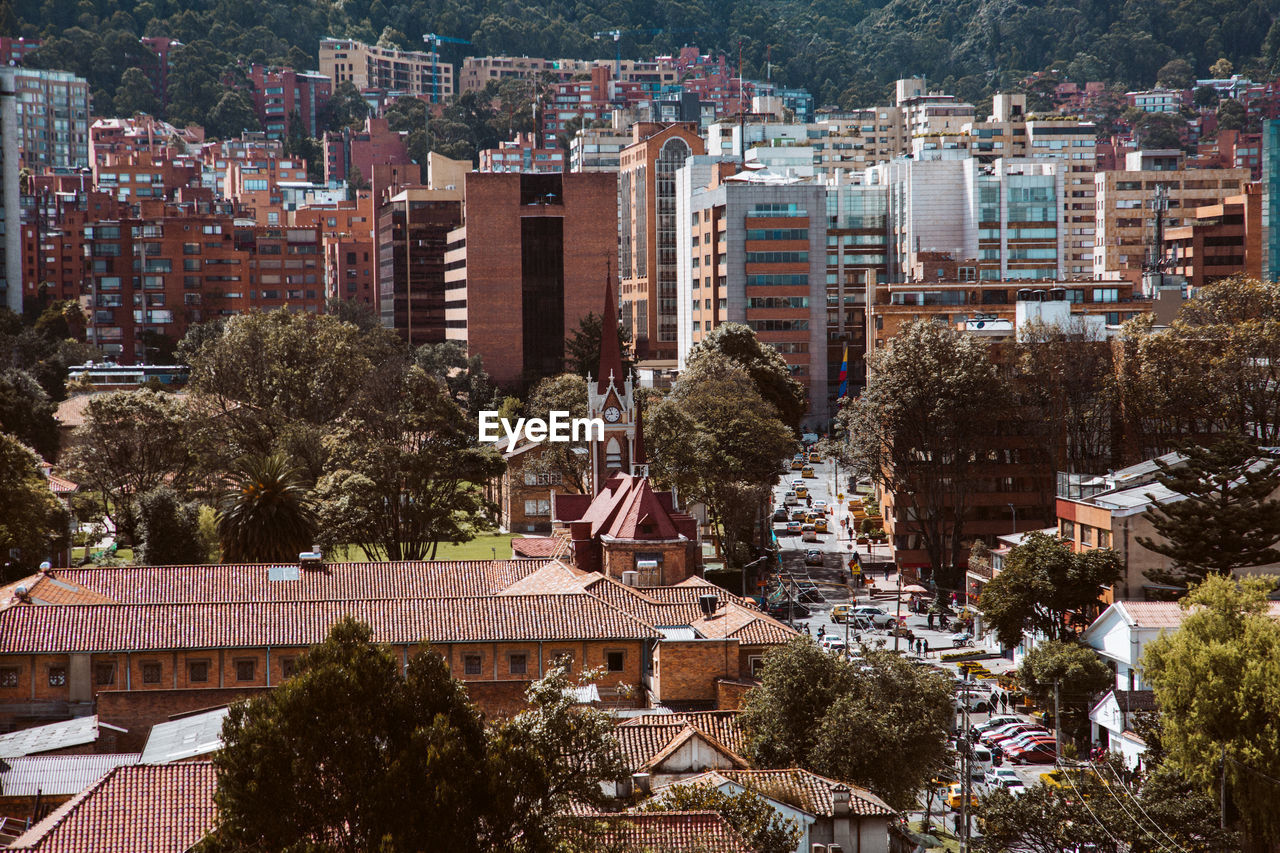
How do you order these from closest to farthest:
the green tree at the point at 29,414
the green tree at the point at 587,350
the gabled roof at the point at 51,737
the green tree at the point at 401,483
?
the gabled roof at the point at 51,737 < the green tree at the point at 401,483 < the green tree at the point at 29,414 < the green tree at the point at 587,350

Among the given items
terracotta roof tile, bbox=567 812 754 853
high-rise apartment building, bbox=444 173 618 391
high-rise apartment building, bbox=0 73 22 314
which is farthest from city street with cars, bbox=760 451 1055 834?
high-rise apartment building, bbox=0 73 22 314

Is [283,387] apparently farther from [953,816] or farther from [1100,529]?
[953,816]

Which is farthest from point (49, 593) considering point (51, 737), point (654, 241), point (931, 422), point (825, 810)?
point (654, 241)

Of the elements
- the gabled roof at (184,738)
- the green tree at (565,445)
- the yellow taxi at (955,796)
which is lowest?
the yellow taxi at (955,796)

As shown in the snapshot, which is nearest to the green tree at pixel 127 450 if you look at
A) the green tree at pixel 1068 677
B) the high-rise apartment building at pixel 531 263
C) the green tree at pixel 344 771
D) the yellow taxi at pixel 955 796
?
the green tree at pixel 1068 677

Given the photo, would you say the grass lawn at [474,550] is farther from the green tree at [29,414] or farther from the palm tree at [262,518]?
the green tree at [29,414]

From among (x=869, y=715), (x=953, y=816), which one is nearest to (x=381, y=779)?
(x=869, y=715)

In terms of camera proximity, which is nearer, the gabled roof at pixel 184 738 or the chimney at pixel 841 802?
the chimney at pixel 841 802
